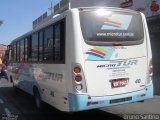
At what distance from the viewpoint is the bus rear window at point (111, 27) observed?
8.32m

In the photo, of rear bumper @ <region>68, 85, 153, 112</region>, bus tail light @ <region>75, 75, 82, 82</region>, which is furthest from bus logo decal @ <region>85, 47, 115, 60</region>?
rear bumper @ <region>68, 85, 153, 112</region>

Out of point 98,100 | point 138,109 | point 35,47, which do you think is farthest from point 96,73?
point 35,47

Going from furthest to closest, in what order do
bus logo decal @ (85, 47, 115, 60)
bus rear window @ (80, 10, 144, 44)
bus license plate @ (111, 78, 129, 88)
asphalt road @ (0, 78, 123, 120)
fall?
asphalt road @ (0, 78, 123, 120) < bus license plate @ (111, 78, 129, 88) < bus rear window @ (80, 10, 144, 44) < bus logo decal @ (85, 47, 115, 60)

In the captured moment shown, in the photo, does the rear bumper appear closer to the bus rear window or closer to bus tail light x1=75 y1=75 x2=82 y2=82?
bus tail light x1=75 y1=75 x2=82 y2=82

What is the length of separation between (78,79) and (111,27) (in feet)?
5.18

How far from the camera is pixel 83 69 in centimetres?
802

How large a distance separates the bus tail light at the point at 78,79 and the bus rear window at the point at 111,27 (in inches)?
28.4

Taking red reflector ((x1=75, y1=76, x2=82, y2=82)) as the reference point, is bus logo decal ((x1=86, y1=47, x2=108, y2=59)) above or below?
above

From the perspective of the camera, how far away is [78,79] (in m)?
8.01

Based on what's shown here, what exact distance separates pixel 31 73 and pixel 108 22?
14.9ft

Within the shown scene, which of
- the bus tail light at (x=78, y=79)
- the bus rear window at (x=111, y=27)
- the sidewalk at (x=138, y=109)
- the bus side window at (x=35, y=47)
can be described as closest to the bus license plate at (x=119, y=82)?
the bus tail light at (x=78, y=79)

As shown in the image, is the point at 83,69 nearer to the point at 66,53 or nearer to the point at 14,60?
the point at 66,53

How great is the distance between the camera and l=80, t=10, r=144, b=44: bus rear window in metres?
8.32

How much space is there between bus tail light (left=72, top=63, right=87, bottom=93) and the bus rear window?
2.36 ft
